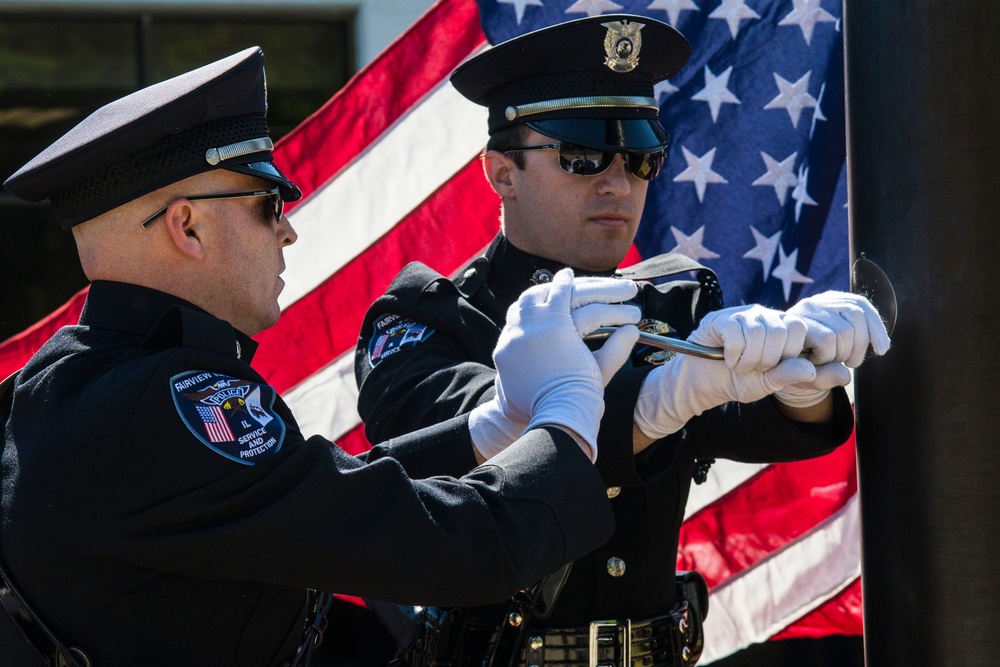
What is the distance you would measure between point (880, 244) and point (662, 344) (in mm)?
345

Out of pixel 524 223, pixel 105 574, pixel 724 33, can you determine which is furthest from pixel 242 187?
pixel 724 33

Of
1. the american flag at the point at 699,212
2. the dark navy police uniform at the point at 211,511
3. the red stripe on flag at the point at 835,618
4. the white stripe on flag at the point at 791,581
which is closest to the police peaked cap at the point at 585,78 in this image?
the american flag at the point at 699,212

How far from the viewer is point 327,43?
4605 millimetres

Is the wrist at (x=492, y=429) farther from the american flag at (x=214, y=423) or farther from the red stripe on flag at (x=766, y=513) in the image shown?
the red stripe on flag at (x=766, y=513)

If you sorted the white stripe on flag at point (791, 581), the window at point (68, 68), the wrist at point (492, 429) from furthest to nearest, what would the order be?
1. the window at point (68, 68)
2. the white stripe on flag at point (791, 581)
3. the wrist at point (492, 429)

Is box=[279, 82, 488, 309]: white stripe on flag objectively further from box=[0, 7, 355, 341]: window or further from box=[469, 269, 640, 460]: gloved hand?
box=[469, 269, 640, 460]: gloved hand

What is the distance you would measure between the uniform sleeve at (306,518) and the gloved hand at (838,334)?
1.71ft

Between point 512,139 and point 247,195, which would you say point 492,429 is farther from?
point 512,139

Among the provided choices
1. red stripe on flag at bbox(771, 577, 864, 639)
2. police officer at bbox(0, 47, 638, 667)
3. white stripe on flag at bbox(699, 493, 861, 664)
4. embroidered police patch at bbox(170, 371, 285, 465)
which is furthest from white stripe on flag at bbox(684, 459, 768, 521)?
embroidered police patch at bbox(170, 371, 285, 465)

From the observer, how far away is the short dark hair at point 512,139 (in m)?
2.58

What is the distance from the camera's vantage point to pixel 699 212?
348 centimetres

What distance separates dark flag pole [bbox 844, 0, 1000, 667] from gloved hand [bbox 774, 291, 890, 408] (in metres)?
0.04

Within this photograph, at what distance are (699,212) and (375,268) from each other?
3.23ft

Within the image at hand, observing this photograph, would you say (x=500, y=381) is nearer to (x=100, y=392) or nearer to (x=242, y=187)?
(x=242, y=187)
